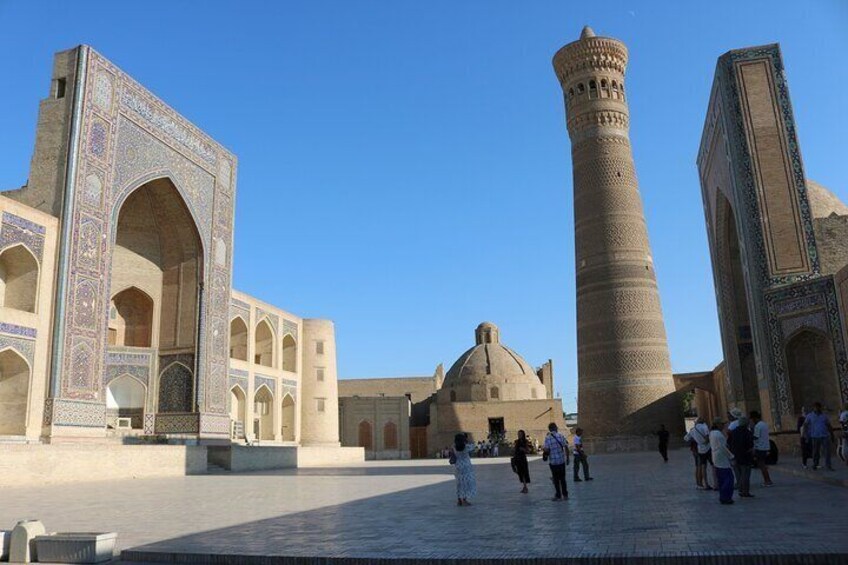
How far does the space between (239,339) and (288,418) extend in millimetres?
4340

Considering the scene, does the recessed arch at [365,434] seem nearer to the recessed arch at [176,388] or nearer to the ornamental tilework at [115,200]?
the ornamental tilework at [115,200]

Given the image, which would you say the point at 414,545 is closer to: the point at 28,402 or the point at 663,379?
the point at 28,402

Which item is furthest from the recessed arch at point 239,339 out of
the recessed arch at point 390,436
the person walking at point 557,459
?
the person walking at point 557,459

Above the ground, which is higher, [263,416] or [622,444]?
[263,416]

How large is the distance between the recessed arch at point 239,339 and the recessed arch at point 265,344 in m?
1.41

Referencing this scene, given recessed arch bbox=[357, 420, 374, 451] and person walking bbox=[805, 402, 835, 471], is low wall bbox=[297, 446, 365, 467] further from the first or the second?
person walking bbox=[805, 402, 835, 471]

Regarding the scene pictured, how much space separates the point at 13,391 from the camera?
465 inches

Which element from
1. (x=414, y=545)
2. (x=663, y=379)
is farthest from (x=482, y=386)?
(x=414, y=545)

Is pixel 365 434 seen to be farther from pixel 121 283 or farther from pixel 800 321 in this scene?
pixel 800 321

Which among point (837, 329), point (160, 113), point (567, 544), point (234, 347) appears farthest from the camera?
point (234, 347)

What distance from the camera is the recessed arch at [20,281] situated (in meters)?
12.2

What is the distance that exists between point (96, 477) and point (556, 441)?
8265 millimetres

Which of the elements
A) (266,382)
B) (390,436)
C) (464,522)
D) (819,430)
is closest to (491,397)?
(390,436)

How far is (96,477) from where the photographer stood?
38.4 feet
